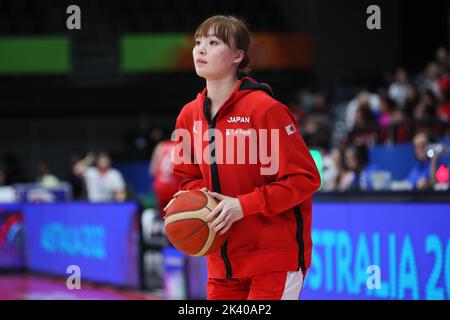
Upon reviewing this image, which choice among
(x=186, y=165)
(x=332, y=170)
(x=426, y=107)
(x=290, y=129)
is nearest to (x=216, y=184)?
(x=186, y=165)

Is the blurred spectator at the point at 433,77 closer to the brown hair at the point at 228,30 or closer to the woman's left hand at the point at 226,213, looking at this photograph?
the brown hair at the point at 228,30

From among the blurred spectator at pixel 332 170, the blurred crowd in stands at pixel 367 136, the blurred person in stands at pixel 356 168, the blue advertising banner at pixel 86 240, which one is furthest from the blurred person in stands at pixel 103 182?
the blurred person in stands at pixel 356 168

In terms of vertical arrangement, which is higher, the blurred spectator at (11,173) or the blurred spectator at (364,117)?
the blurred spectator at (364,117)

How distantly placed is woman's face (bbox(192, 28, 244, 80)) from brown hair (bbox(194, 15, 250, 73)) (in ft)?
0.06

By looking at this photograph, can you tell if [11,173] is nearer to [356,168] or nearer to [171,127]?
[171,127]

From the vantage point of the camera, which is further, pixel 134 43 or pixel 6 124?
pixel 6 124

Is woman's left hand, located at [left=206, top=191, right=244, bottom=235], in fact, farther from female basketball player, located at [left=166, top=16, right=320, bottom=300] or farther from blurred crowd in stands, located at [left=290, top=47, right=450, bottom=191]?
blurred crowd in stands, located at [left=290, top=47, right=450, bottom=191]

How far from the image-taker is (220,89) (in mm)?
3768

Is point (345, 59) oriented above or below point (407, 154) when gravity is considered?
above

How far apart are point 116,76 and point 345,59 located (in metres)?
7.55

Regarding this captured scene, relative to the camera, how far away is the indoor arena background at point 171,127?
670cm

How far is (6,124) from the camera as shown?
24.9 meters

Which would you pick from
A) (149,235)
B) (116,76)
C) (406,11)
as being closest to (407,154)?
(149,235)

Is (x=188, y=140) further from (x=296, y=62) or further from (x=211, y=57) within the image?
(x=296, y=62)
